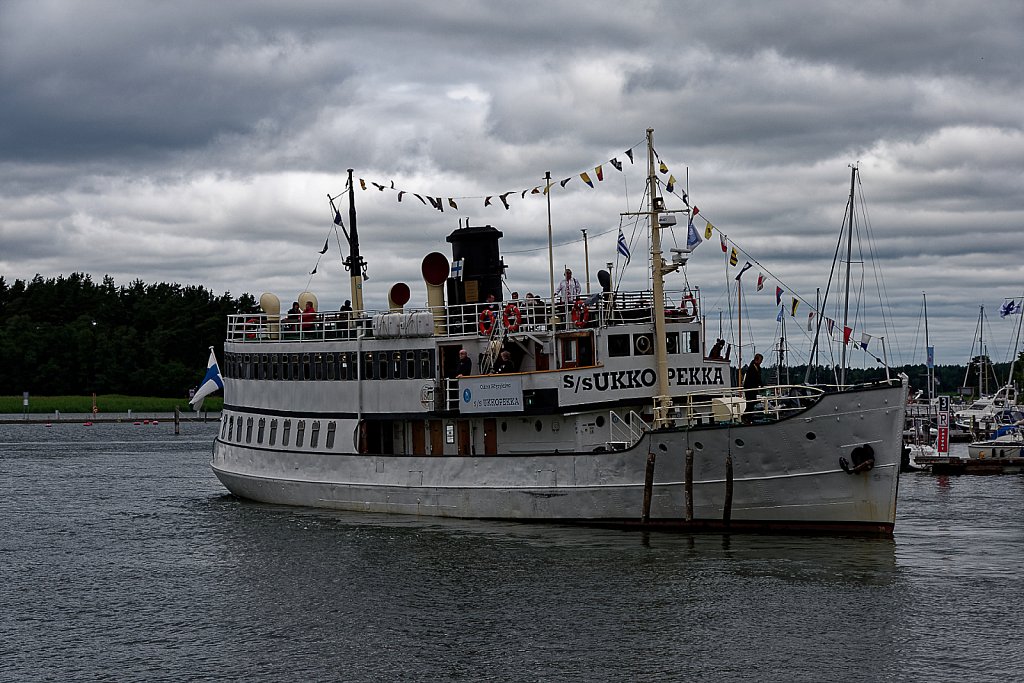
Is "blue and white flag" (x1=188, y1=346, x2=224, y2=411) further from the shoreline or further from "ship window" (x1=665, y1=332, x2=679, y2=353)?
the shoreline

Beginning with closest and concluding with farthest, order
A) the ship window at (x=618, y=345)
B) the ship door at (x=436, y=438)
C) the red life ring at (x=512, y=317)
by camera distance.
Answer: the ship window at (x=618, y=345) → the red life ring at (x=512, y=317) → the ship door at (x=436, y=438)

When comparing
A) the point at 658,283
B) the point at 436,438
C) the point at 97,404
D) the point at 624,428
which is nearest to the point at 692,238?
the point at 658,283

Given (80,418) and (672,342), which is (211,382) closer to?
(672,342)

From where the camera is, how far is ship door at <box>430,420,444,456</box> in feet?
136

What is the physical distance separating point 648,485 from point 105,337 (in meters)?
123

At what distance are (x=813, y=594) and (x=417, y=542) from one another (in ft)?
41.6

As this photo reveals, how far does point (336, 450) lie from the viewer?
4347 centimetres

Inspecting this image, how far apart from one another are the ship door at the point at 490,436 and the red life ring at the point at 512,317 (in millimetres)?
3051

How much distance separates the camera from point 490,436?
132 ft

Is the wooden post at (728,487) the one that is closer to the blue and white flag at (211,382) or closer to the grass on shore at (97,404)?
the blue and white flag at (211,382)

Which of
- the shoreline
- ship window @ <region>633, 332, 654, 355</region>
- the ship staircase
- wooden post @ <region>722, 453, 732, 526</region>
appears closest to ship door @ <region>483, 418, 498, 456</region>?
the ship staircase

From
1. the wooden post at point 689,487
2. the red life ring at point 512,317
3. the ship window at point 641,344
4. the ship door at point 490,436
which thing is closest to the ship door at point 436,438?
the ship door at point 490,436

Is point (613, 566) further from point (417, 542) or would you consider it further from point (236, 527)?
point (236, 527)

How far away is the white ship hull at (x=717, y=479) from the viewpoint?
1328 inches
